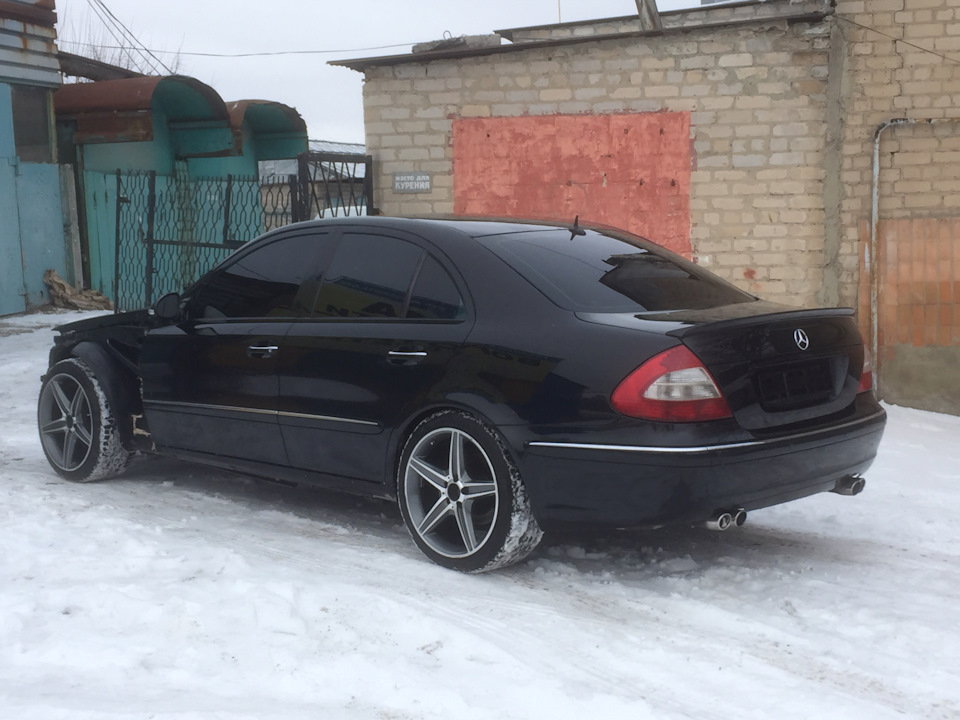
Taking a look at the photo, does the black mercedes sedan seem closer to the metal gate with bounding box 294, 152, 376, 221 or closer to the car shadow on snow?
the car shadow on snow

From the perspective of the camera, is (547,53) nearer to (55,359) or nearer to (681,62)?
(681,62)

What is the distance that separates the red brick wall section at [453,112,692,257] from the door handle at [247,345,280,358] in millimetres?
5362

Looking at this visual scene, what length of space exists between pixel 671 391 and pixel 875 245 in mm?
7004

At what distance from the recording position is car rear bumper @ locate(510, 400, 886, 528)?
A: 4.07 m

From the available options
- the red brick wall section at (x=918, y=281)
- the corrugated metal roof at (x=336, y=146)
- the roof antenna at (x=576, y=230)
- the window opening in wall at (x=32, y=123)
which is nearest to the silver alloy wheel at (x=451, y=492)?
Result: the roof antenna at (x=576, y=230)

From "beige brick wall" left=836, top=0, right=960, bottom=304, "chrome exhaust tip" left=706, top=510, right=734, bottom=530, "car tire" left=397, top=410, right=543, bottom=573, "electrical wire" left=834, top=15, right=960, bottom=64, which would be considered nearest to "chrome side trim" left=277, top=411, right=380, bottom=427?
"car tire" left=397, top=410, right=543, bottom=573

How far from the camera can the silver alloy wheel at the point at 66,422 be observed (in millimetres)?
6340

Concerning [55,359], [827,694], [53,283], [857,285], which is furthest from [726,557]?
[53,283]

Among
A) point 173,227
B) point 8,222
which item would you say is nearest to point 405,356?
point 8,222

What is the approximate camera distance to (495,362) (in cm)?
447

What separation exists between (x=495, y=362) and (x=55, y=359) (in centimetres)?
338

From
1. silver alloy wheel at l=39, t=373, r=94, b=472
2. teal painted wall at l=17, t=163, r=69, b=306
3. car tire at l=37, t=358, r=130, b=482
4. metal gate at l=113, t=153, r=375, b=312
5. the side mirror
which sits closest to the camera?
the side mirror

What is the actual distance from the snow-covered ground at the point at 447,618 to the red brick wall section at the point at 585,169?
209 inches

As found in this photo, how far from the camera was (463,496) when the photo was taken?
4586mm
